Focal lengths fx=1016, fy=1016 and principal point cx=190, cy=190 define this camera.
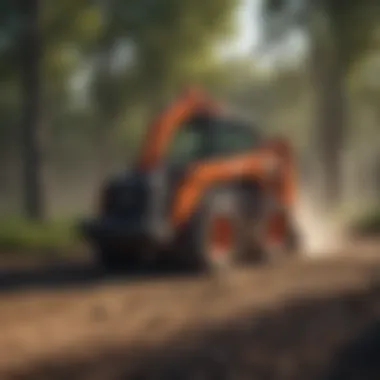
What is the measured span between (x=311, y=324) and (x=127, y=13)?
1760 cm

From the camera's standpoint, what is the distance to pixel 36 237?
58.9 feet

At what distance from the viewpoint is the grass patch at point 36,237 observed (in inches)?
688

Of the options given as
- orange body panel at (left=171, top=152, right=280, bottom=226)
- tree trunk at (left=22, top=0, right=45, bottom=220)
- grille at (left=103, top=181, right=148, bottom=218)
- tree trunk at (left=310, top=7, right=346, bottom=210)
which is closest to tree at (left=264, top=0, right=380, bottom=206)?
tree trunk at (left=310, top=7, right=346, bottom=210)

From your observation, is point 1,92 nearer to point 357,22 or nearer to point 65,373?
point 357,22

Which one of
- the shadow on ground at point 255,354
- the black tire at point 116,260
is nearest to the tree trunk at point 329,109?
the black tire at point 116,260

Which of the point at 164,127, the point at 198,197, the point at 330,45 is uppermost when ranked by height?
the point at 330,45

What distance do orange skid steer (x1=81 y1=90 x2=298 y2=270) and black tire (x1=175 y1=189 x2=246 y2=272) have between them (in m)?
0.01

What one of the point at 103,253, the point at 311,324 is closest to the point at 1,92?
the point at 103,253

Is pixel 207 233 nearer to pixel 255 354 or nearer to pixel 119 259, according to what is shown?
pixel 119 259

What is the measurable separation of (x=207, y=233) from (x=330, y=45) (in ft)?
44.6

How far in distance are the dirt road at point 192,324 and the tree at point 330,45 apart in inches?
385

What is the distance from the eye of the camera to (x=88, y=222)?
13.7 meters

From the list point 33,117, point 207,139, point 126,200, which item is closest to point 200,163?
point 207,139

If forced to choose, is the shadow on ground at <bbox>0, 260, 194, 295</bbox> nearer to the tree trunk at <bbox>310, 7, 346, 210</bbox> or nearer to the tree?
the tree
